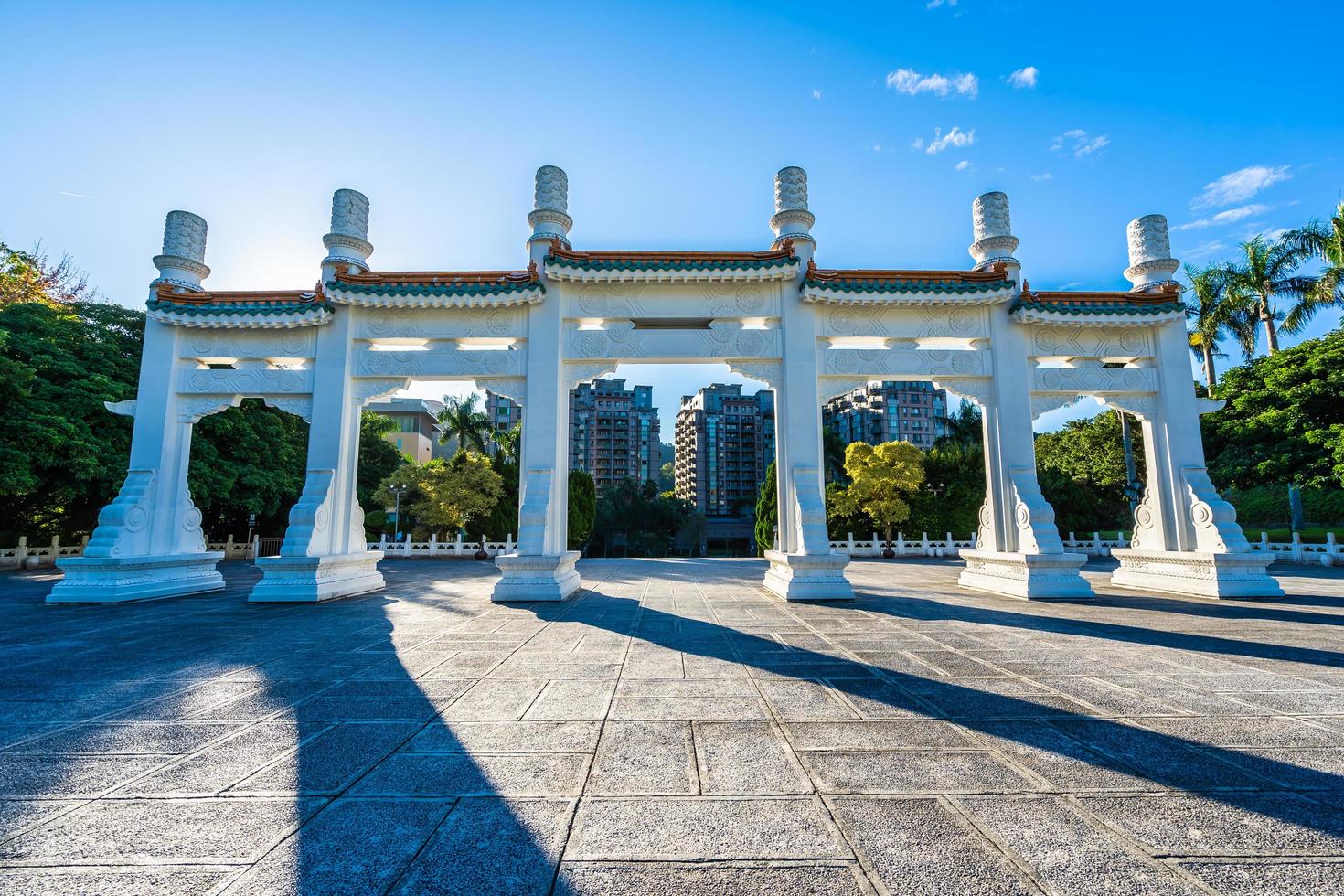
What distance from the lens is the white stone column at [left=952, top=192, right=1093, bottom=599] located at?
27.6 ft

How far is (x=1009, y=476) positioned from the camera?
9180 mm

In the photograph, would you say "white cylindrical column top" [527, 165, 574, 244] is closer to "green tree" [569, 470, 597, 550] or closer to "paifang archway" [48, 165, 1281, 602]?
"paifang archway" [48, 165, 1281, 602]

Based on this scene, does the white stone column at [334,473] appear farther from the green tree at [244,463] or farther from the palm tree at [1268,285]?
the palm tree at [1268,285]

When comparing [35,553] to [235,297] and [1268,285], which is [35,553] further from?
[1268,285]

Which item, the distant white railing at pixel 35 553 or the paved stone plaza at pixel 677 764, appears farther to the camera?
the distant white railing at pixel 35 553

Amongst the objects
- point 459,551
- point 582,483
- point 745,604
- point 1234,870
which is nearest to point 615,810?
point 1234,870

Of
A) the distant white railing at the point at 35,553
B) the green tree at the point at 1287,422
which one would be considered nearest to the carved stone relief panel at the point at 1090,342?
the green tree at the point at 1287,422

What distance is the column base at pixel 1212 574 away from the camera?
27.0 ft

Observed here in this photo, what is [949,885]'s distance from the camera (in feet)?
5.40

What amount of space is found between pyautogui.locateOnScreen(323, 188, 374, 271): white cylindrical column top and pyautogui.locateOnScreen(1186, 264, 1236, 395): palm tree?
92.1ft

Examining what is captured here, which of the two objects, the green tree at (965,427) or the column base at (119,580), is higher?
the green tree at (965,427)

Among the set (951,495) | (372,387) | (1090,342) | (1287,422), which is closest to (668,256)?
(372,387)

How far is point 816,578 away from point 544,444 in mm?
4433

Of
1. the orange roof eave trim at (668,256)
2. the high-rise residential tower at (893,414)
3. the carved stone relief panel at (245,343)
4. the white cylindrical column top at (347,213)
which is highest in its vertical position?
the high-rise residential tower at (893,414)
